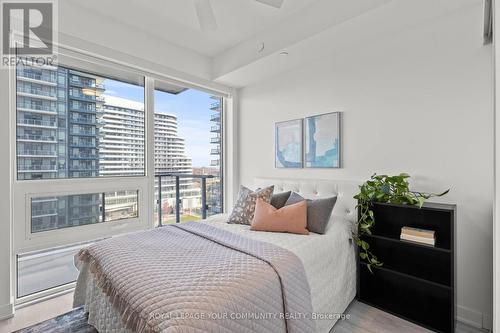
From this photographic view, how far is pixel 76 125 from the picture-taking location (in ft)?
8.42

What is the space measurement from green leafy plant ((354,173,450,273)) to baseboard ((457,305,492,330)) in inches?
25.5

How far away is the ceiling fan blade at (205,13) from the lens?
2.01 meters

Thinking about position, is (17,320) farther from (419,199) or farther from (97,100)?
(419,199)

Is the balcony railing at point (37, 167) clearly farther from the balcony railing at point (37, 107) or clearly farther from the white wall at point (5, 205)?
the balcony railing at point (37, 107)

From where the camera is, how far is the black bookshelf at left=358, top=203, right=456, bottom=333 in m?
1.90

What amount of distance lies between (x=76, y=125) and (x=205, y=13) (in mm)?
1702

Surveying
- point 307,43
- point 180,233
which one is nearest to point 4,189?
point 180,233

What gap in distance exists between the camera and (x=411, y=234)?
2.00 metres

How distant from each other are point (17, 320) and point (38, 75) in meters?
2.14

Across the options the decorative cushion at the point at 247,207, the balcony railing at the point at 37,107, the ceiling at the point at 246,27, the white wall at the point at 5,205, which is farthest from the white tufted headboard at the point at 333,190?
the white wall at the point at 5,205

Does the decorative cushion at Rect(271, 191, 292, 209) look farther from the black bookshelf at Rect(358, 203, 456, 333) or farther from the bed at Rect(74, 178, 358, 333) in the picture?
the black bookshelf at Rect(358, 203, 456, 333)

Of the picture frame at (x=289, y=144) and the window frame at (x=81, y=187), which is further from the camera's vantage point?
the picture frame at (x=289, y=144)

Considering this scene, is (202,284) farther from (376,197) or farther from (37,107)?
(37,107)

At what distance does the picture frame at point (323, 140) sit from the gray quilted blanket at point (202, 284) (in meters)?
1.40
